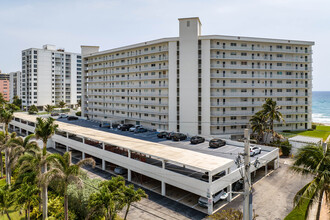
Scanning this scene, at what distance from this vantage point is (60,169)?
69.6ft

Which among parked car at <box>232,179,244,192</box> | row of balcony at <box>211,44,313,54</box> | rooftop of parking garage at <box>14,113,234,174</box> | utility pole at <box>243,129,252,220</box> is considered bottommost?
parked car at <box>232,179,244,192</box>

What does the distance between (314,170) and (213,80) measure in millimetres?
45573

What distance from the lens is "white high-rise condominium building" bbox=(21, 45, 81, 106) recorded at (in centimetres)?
12188

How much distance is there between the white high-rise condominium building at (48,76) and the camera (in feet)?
400

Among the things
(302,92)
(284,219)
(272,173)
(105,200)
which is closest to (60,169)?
(105,200)

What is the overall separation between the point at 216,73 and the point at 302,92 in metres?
28.1

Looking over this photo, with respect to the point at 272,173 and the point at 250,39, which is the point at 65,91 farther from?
the point at 272,173

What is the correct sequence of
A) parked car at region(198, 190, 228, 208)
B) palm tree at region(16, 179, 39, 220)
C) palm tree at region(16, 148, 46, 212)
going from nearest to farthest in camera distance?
palm tree at region(16, 179, 39, 220) → palm tree at region(16, 148, 46, 212) → parked car at region(198, 190, 228, 208)

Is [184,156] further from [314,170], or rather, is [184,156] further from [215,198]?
[314,170]

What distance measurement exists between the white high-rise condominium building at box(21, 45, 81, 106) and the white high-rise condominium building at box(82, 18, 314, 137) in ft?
238

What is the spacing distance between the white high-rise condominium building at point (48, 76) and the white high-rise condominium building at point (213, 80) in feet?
238

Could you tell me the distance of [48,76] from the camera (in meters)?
126

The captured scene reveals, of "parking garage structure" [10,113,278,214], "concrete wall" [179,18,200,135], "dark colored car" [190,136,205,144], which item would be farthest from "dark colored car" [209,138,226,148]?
"concrete wall" [179,18,200,135]

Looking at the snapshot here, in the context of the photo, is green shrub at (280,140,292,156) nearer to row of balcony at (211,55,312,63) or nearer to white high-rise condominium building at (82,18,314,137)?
white high-rise condominium building at (82,18,314,137)
